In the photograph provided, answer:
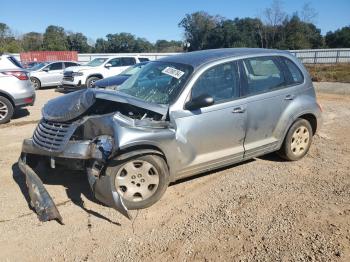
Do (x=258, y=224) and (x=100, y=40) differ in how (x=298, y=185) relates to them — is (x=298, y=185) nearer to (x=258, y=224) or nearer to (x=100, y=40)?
(x=258, y=224)

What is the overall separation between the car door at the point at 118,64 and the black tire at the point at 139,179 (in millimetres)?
13103

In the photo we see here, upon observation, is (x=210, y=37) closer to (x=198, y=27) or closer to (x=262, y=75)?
(x=198, y=27)

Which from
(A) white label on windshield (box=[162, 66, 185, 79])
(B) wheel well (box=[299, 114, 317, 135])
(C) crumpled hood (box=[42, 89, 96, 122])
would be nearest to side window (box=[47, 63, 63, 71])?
(C) crumpled hood (box=[42, 89, 96, 122])

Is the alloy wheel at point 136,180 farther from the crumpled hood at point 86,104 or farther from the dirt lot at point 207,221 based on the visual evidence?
the crumpled hood at point 86,104

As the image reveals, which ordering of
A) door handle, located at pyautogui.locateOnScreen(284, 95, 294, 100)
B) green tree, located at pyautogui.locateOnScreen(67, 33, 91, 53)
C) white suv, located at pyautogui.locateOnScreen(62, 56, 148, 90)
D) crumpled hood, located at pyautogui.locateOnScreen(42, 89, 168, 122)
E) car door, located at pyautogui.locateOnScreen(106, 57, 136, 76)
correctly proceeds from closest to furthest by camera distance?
crumpled hood, located at pyautogui.locateOnScreen(42, 89, 168, 122) < door handle, located at pyautogui.locateOnScreen(284, 95, 294, 100) < white suv, located at pyautogui.locateOnScreen(62, 56, 148, 90) < car door, located at pyautogui.locateOnScreen(106, 57, 136, 76) < green tree, located at pyautogui.locateOnScreen(67, 33, 91, 53)

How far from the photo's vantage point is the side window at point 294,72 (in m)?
5.51

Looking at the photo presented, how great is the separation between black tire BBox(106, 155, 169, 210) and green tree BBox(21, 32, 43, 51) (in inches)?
2556

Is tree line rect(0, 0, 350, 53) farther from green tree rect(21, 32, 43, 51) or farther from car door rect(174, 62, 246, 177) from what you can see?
car door rect(174, 62, 246, 177)

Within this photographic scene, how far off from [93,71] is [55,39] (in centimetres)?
5383

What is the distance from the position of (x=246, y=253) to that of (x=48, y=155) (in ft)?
8.12

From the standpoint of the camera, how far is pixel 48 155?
428cm

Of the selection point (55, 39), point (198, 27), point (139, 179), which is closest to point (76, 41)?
point (55, 39)

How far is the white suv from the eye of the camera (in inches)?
635

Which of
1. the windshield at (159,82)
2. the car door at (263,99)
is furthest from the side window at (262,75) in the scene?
the windshield at (159,82)
